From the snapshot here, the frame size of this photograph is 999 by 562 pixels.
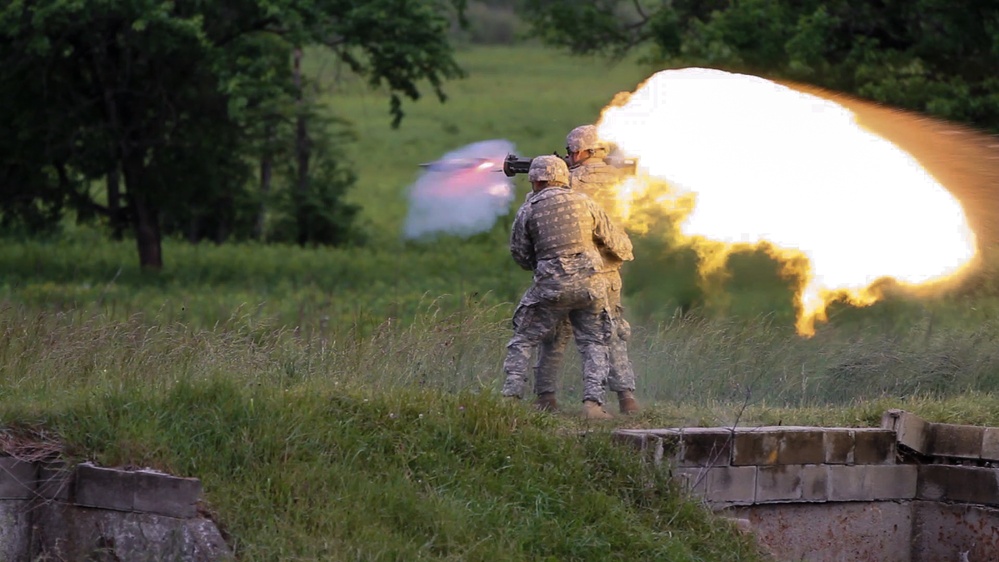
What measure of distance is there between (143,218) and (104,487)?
64.5 ft

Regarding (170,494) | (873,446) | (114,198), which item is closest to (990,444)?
(873,446)

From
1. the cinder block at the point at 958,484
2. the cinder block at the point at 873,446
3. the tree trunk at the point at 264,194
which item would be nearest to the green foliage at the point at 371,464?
the cinder block at the point at 873,446

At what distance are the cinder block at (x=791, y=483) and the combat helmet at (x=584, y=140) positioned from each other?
7.79 ft

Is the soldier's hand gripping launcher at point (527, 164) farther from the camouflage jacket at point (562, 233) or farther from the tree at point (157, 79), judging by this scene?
the tree at point (157, 79)

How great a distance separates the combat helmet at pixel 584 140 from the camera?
9719 millimetres

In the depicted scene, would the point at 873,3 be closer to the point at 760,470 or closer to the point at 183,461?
the point at 760,470

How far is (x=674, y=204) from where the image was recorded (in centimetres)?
1125

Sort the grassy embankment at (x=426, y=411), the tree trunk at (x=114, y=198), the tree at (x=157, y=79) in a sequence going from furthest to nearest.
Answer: the tree trunk at (x=114, y=198) → the tree at (x=157, y=79) → the grassy embankment at (x=426, y=411)

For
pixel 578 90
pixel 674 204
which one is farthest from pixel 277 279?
pixel 578 90

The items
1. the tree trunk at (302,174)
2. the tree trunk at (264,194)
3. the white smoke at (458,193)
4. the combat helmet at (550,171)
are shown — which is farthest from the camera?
the tree trunk at (302,174)

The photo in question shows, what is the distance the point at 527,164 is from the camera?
9977 mm

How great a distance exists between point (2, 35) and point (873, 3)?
13536mm

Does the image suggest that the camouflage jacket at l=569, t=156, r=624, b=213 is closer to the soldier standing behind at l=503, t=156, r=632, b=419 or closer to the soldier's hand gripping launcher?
the soldier's hand gripping launcher

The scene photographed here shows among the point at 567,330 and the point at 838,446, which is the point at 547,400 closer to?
the point at 567,330
